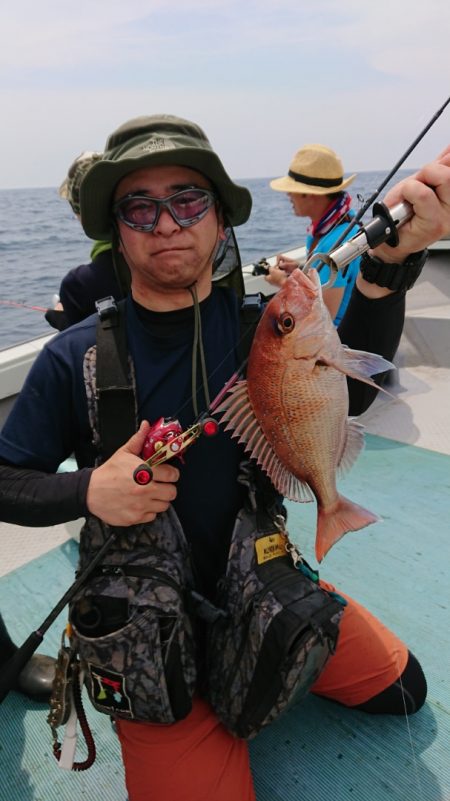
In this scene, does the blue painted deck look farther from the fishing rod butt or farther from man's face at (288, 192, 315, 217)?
man's face at (288, 192, 315, 217)

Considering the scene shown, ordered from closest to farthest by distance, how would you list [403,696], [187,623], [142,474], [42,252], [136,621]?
[142,474], [136,621], [187,623], [403,696], [42,252]

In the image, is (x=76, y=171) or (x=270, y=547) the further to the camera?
(x=76, y=171)

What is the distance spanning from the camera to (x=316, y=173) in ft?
14.6

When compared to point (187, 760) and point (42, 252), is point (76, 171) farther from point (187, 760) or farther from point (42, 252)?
point (42, 252)

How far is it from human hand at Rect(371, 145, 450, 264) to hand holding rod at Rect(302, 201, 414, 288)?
0.03 m

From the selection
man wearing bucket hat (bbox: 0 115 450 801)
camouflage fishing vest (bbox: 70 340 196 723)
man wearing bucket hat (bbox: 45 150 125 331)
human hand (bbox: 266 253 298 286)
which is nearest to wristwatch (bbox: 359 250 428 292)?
man wearing bucket hat (bbox: 0 115 450 801)

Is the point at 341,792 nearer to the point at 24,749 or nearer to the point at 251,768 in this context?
the point at 251,768

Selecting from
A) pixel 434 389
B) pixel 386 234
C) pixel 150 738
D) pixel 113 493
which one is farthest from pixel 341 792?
pixel 434 389

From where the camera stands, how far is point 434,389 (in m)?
5.40

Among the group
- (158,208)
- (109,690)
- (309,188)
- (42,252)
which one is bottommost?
(42,252)

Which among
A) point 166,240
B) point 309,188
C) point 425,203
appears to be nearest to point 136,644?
point 166,240

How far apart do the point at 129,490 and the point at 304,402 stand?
0.54 metres

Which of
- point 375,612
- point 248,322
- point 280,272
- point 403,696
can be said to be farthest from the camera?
point 280,272

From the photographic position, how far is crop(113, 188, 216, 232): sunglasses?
66.3 inches
